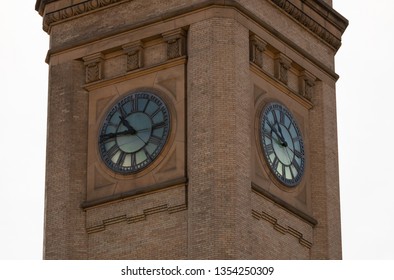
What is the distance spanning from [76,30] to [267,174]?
6222 millimetres

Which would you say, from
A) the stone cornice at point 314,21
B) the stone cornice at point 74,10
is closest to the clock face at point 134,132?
the stone cornice at point 74,10

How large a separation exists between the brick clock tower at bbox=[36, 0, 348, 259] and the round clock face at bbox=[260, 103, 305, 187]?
0.16 ft

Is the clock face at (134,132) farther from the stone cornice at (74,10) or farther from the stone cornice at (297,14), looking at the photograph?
the stone cornice at (297,14)

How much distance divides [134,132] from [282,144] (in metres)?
3.64

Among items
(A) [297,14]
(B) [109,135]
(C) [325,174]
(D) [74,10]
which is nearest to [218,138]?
(B) [109,135]

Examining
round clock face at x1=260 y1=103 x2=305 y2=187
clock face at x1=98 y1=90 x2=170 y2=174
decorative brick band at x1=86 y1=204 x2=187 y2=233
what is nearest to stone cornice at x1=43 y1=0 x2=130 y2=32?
clock face at x1=98 y1=90 x2=170 y2=174

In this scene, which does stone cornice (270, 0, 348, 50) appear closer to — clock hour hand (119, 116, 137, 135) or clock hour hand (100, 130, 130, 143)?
clock hour hand (119, 116, 137, 135)

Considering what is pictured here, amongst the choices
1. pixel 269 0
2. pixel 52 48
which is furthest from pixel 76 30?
pixel 269 0

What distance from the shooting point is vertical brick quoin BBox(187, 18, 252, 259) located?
2467 inches

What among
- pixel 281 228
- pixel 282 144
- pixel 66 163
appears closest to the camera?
pixel 281 228

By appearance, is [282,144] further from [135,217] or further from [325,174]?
[135,217]

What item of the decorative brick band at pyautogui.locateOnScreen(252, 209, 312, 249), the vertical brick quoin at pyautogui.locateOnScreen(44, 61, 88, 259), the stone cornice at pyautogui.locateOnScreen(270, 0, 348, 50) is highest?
the stone cornice at pyautogui.locateOnScreen(270, 0, 348, 50)

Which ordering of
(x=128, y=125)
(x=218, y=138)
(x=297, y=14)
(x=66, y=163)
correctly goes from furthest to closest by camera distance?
(x=297, y=14)
(x=66, y=163)
(x=128, y=125)
(x=218, y=138)

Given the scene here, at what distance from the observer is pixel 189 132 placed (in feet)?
210
